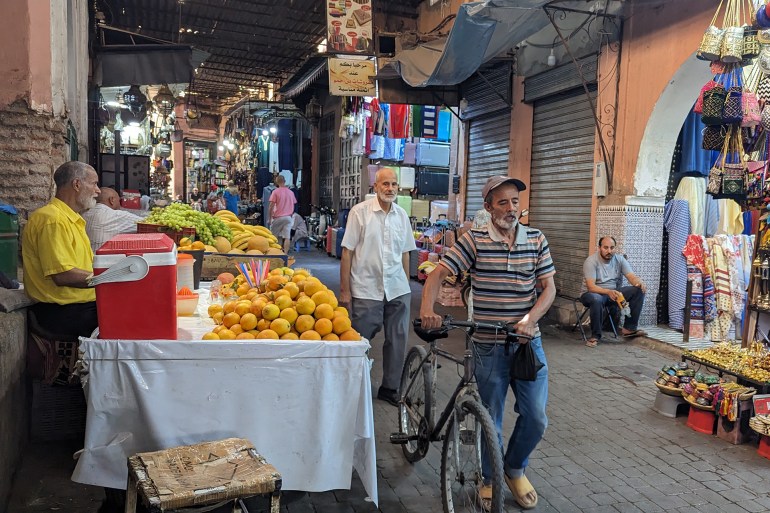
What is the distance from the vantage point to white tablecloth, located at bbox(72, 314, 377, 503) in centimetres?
276

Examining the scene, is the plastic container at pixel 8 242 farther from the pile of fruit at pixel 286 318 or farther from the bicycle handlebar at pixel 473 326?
the bicycle handlebar at pixel 473 326

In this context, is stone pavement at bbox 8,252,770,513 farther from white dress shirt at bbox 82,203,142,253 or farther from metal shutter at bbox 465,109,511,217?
metal shutter at bbox 465,109,511,217

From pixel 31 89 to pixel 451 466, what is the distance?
183 inches

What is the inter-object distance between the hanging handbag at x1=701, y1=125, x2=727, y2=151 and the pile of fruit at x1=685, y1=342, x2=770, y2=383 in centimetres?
244

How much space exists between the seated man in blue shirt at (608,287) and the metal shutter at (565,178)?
1.09 metres

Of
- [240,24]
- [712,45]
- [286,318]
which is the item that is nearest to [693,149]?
[712,45]

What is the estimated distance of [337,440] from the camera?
3.02 meters

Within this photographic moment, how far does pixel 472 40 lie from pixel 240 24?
1053cm

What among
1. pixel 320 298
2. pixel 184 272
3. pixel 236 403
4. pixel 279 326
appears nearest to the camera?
pixel 236 403

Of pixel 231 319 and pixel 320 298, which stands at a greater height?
pixel 320 298

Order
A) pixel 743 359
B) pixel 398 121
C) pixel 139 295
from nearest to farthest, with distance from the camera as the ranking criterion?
pixel 139 295 < pixel 743 359 < pixel 398 121

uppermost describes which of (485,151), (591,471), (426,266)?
(485,151)

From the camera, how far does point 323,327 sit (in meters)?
3.06

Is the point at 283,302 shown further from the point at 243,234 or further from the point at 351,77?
the point at 351,77
